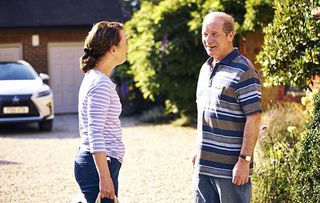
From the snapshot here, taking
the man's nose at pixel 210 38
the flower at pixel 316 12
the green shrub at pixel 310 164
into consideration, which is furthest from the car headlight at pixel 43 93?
the man's nose at pixel 210 38

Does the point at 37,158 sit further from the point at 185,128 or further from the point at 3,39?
the point at 3,39

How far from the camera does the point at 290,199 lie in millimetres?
5746

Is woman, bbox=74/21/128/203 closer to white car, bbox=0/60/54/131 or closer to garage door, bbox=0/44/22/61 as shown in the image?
white car, bbox=0/60/54/131

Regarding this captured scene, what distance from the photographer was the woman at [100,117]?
12.3ft

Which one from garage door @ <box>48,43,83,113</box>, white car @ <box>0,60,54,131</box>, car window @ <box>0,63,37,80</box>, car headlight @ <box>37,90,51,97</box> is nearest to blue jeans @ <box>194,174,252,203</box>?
white car @ <box>0,60,54,131</box>

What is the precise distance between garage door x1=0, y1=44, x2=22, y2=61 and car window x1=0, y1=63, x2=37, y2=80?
4.61 meters

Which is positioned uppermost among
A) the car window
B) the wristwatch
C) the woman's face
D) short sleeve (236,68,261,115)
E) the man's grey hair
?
the man's grey hair

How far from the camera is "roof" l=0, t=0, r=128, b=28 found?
1973cm

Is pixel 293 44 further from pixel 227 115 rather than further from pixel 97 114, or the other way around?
pixel 97 114

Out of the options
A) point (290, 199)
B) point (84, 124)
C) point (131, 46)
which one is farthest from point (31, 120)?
point (84, 124)

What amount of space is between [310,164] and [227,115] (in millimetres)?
1277

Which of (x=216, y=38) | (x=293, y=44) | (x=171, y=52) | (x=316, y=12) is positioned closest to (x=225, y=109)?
(x=216, y=38)

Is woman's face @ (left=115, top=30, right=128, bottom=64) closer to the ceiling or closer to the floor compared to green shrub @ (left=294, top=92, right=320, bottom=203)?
closer to the ceiling

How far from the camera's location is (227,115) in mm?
4020
